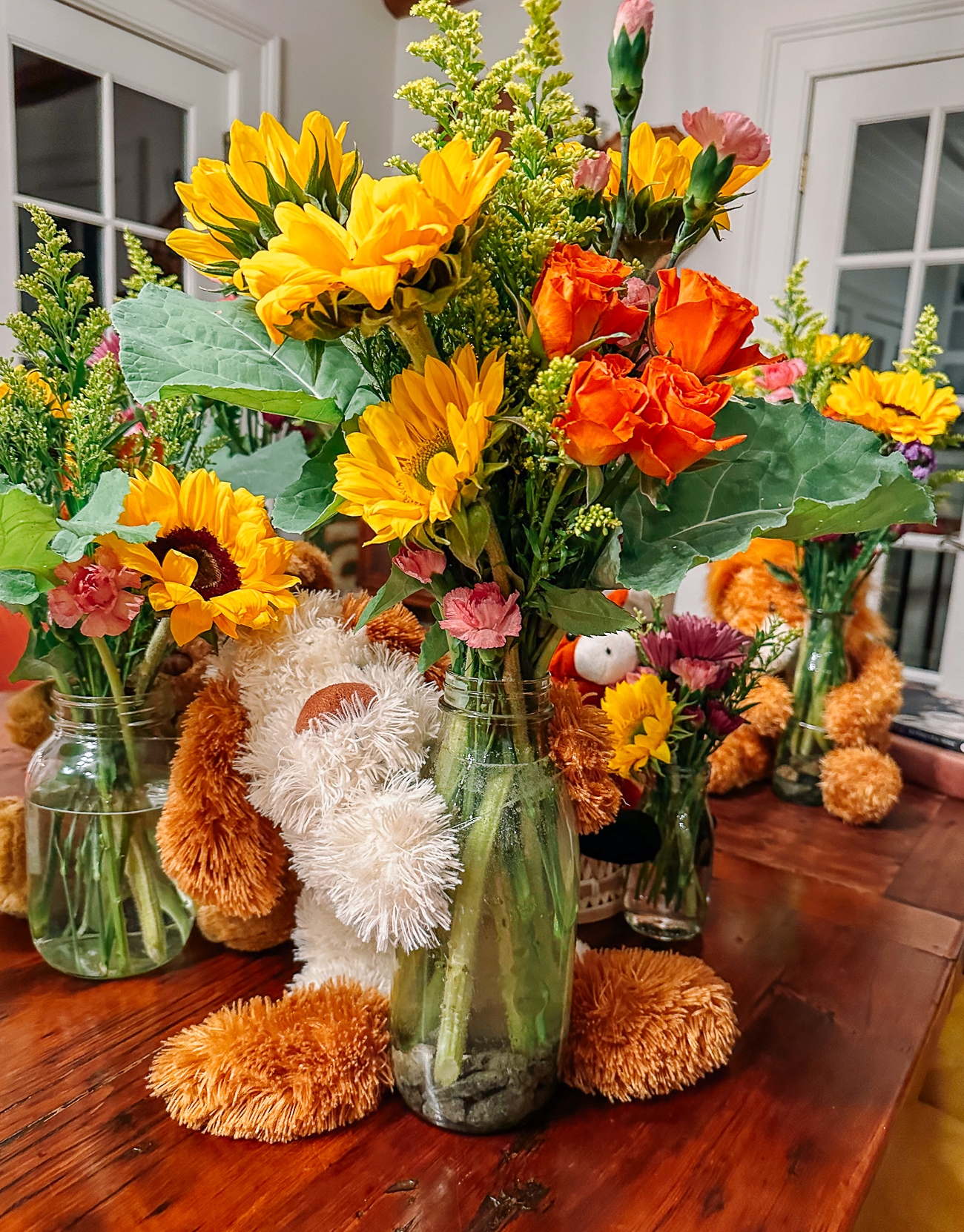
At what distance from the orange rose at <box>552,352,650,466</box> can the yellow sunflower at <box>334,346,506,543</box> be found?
0.04m

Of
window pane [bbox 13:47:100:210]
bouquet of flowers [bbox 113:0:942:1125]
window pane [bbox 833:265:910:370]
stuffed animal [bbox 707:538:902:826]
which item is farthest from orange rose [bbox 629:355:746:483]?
window pane [bbox 13:47:100:210]

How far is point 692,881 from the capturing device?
0.73 m

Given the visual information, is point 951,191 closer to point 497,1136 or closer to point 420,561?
point 420,561

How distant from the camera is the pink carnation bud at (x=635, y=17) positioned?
40 centimetres

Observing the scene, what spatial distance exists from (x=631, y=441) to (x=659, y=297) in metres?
0.07

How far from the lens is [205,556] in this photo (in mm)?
554

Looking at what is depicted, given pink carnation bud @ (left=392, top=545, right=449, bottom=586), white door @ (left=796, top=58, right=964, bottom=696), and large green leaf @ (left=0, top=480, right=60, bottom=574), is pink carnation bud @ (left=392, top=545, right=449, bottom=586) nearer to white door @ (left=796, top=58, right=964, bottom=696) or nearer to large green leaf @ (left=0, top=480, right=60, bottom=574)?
large green leaf @ (left=0, top=480, right=60, bottom=574)

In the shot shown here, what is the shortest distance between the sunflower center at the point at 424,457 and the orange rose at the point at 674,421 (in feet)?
0.29

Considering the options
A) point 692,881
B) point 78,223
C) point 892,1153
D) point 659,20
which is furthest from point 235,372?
point 659,20

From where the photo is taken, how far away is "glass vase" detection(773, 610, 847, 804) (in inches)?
42.9

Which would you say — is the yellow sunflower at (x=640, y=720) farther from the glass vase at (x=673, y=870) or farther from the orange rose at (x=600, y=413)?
the orange rose at (x=600, y=413)

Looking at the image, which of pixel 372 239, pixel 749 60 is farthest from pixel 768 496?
pixel 749 60

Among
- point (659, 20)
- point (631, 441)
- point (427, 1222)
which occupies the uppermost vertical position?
point (659, 20)

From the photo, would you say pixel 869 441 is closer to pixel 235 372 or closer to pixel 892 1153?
pixel 235 372
